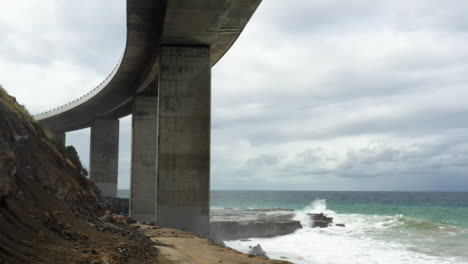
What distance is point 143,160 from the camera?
37094 millimetres

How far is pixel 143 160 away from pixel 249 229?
10593mm

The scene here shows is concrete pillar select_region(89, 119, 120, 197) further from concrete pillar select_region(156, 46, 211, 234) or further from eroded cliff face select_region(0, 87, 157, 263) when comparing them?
eroded cliff face select_region(0, 87, 157, 263)

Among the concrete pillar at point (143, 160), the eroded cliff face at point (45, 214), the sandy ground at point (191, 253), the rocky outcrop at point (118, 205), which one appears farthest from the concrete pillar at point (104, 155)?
the eroded cliff face at point (45, 214)

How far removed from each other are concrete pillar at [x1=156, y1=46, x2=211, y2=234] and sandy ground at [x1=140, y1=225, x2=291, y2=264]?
12.7 feet

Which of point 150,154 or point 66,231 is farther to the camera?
point 150,154

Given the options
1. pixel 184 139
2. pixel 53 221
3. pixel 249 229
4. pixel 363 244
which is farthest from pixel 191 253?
pixel 249 229

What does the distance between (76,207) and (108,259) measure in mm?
4759

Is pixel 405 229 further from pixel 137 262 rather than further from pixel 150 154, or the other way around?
pixel 137 262

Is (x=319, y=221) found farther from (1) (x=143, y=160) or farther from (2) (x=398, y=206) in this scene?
(2) (x=398, y=206)

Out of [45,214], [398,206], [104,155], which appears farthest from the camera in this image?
[398,206]

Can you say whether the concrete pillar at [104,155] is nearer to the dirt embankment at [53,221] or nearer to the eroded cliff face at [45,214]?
the dirt embankment at [53,221]

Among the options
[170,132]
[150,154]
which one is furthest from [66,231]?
[150,154]

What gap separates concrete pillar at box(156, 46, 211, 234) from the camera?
2242 centimetres

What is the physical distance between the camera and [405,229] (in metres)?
46.4
